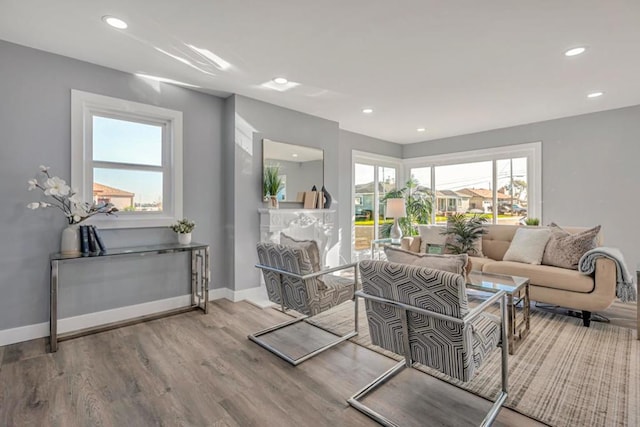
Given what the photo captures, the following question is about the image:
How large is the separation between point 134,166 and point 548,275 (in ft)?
15.1

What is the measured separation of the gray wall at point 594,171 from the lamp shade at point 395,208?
7.36 ft

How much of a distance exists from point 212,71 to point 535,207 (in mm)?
5227

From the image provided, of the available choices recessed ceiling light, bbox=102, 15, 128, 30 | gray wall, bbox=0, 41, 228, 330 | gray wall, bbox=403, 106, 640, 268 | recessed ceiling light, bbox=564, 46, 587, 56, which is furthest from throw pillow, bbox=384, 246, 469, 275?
gray wall, bbox=403, 106, 640, 268

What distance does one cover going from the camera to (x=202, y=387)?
2119mm

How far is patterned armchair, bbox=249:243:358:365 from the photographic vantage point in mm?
2527

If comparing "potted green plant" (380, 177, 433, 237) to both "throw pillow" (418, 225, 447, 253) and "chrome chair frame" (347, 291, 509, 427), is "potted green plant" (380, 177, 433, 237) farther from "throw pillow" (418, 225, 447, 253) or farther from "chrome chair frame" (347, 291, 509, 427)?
"chrome chair frame" (347, 291, 509, 427)

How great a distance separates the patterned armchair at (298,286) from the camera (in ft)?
8.29

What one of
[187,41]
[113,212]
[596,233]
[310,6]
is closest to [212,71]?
[187,41]

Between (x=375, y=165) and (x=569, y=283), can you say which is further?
(x=375, y=165)

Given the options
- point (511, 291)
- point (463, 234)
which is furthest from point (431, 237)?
point (511, 291)

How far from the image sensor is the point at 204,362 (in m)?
2.44

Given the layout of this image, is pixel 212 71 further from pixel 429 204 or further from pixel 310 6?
pixel 429 204

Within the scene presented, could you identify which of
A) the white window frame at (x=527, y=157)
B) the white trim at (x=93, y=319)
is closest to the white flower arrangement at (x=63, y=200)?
the white trim at (x=93, y=319)

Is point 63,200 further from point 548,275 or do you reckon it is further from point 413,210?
point 413,210
